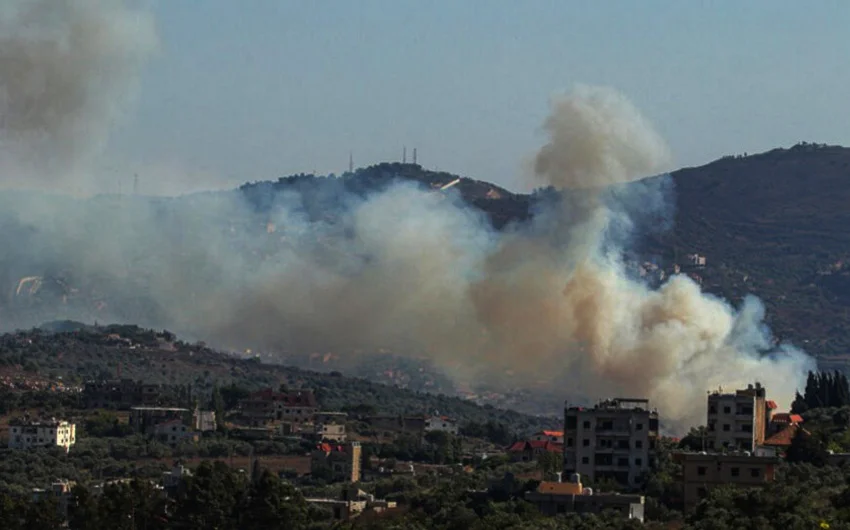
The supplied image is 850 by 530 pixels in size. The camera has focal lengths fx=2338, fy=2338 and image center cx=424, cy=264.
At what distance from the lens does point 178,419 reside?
124250 millimetres

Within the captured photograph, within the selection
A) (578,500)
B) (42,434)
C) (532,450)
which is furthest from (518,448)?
(578,500)

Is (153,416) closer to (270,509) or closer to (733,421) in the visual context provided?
(733,421)

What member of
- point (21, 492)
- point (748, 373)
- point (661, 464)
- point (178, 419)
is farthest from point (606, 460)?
point (178, 419)

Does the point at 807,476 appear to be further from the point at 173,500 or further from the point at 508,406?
the point at 508,406

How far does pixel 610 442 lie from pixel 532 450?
16.8 meters

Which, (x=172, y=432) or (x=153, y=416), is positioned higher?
(x=153, y=416)

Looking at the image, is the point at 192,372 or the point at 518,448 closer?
the point at 518,448

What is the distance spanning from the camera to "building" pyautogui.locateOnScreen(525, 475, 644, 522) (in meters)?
78.1

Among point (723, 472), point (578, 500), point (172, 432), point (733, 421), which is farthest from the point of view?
point (172, 432)

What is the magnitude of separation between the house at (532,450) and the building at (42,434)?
23.1m

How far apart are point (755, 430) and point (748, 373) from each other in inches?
1219

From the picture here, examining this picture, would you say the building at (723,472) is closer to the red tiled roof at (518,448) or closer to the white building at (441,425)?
the red tiled roof at (518,448)

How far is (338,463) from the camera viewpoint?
110 metres

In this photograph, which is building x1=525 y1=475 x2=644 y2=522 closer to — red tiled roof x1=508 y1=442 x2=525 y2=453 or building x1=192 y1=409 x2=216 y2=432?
red tiled roof x1=508 y1=442 x2=525 y2=453
